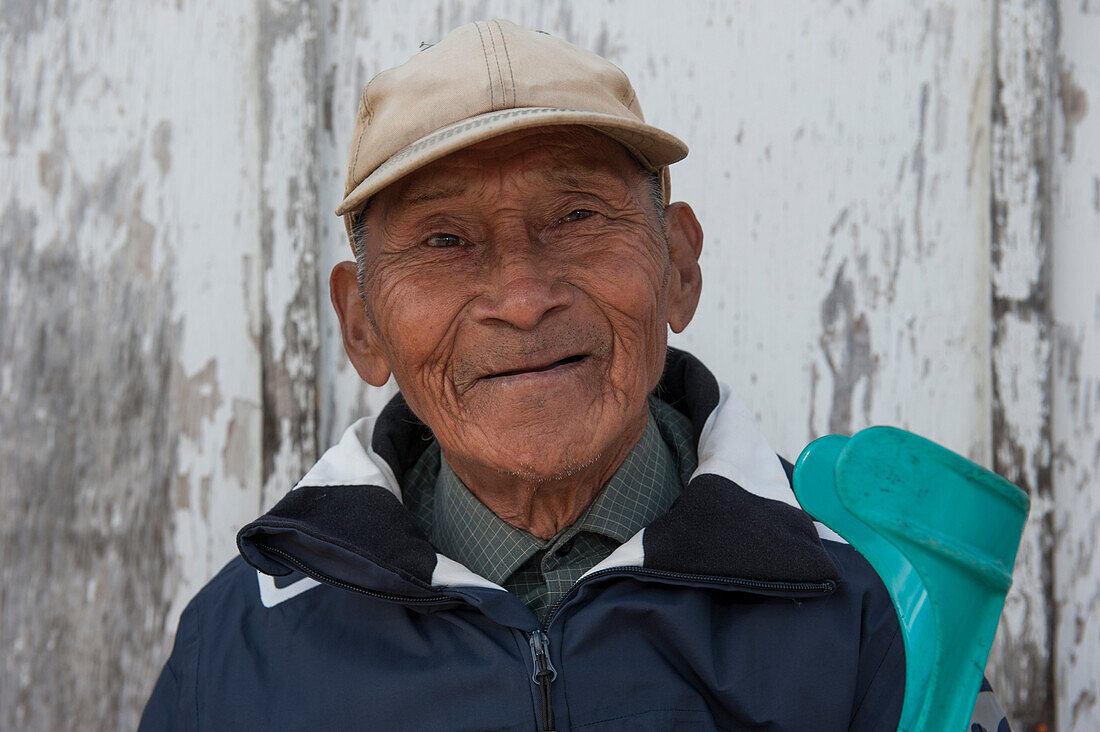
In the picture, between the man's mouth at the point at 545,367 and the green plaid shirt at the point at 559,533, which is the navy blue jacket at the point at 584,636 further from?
the man's mouth at the point at 545,367

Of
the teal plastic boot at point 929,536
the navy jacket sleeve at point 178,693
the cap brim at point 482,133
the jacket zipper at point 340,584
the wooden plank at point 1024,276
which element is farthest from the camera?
the wooden plank at point 1024,276

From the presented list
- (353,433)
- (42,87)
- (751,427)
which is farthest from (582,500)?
(42,87)

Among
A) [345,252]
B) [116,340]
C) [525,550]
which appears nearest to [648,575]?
[525,550]

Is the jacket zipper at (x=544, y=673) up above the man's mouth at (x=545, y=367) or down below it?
below

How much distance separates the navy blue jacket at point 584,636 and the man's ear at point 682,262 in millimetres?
322

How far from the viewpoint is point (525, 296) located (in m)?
1.34

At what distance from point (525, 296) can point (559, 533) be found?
1.60ft

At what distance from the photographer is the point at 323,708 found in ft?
4.51

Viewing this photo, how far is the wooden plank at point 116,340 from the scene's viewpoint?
6.34 feet

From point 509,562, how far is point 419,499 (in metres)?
0.32

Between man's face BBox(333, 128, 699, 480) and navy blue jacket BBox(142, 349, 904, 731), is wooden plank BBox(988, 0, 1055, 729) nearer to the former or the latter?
navy blue jacket BBox(142, 349, 904, 731)

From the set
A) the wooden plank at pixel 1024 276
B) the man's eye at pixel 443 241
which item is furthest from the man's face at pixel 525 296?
the wooden plank at pixel 1024 276

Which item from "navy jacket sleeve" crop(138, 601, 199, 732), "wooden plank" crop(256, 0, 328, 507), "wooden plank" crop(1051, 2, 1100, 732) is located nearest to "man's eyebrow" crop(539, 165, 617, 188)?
"wooden plank" crop(256, 0, 328, 507)

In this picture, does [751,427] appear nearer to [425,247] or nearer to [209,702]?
[425,247]
